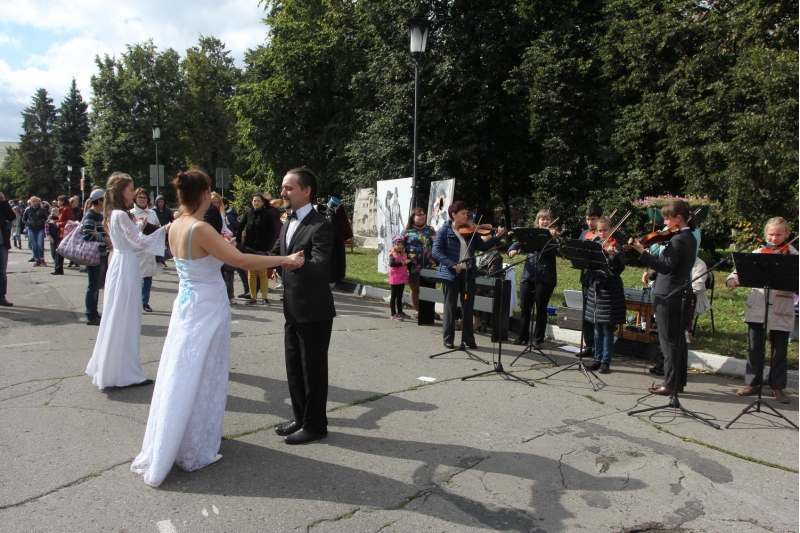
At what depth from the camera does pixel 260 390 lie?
572 cm

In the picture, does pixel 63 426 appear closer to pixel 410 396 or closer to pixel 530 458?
pixel 410 396

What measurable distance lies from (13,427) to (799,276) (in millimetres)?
6378

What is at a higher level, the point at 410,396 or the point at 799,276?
the point at 799,276

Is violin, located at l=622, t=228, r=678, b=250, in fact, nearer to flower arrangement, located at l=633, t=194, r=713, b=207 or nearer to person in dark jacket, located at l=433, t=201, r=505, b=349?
person in dark jacket, located at l=433, t=201, r=505, b=349

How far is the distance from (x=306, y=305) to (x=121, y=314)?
2.42 meters

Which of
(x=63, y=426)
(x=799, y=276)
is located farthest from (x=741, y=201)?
(x=63, y=426)

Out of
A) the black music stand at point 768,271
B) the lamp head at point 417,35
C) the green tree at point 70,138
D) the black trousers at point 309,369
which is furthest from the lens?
the green tree at point 70,138

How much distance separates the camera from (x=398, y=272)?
9.77m

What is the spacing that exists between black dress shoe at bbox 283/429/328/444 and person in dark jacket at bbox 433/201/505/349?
11.2ft

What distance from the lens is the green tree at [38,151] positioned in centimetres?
7369

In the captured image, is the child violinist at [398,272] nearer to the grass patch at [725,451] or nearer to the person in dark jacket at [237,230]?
the person in dark jacket at [237,230]

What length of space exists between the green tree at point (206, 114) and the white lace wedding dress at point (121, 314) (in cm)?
4319

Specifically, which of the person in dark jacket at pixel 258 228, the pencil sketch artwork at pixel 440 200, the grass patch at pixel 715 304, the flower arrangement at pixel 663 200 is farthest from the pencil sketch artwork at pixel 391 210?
the flower arrangement at pixel 663 200

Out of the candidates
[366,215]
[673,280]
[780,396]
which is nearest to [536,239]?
[673,280]
